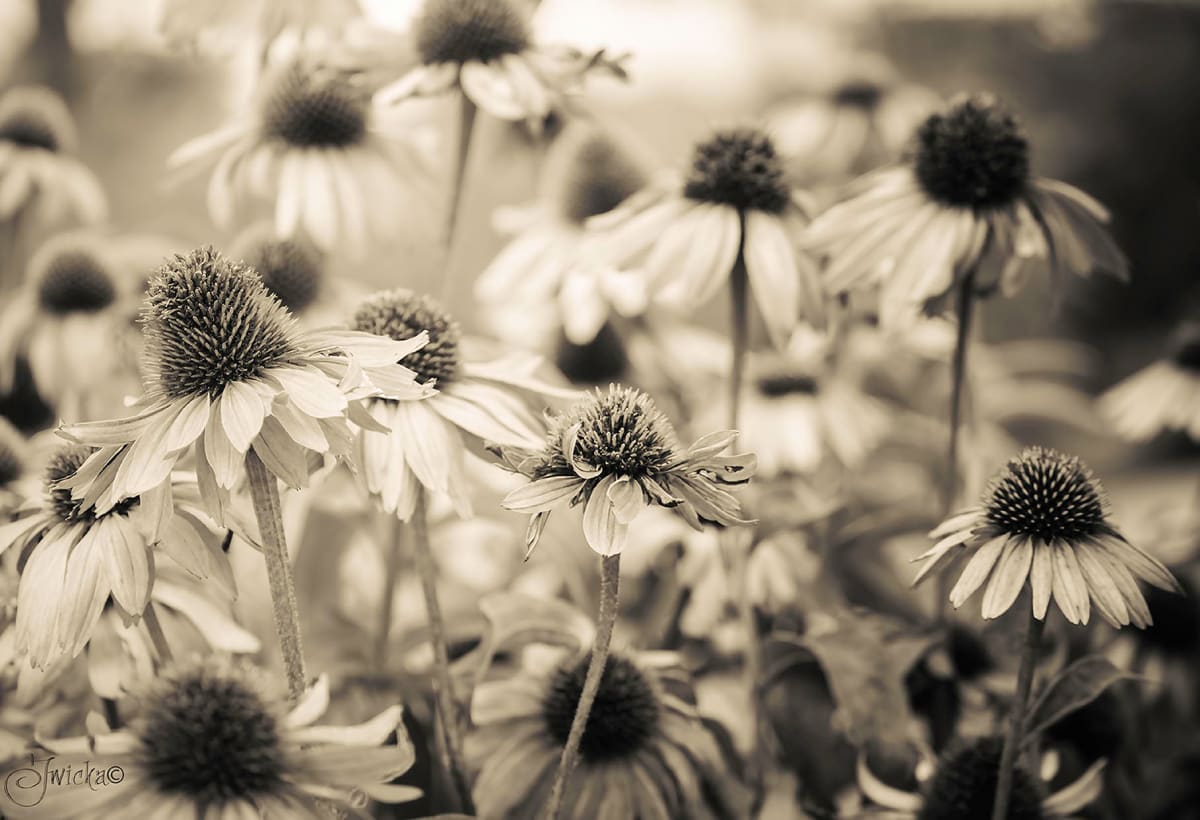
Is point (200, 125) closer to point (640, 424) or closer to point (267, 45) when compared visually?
point (267, 45)

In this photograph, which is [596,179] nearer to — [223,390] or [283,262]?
[283,262]

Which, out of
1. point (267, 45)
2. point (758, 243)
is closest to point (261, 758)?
point (758, 243)

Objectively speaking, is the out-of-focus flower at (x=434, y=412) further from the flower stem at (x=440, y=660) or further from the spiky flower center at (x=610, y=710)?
the spiky flower center at (x=610, y=710)

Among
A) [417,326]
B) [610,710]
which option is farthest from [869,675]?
[417,326]

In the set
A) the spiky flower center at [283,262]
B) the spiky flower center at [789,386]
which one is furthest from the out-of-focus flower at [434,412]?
the spiky flower center at [789,386]

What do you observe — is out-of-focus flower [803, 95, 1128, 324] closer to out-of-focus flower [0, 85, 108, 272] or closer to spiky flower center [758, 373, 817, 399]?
spiky flower center [758, 373, 817, 399]

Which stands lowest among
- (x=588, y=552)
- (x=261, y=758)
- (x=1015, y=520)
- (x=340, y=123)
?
(x=588, y=552)
